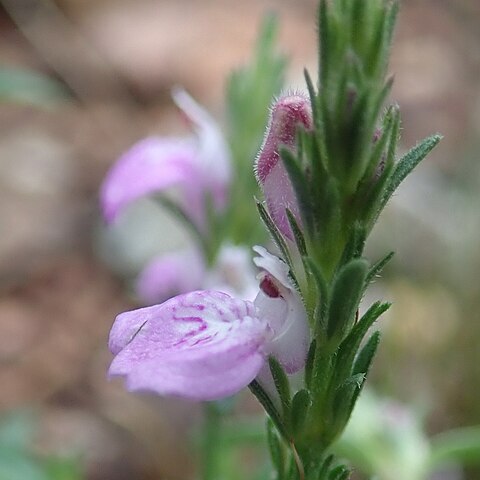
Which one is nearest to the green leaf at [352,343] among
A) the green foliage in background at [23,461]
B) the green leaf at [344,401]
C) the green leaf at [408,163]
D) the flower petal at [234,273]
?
the green leaf at [344,401]

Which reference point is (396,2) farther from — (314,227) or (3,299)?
(3,299)

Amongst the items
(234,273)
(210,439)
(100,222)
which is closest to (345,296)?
(234,273)

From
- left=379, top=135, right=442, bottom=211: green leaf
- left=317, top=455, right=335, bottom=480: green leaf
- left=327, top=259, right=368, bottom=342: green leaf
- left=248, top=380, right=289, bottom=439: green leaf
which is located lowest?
left=317, top=455, right=335, bottom=480: green leaf

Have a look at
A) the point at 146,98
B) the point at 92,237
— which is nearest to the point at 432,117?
the point at 146,98

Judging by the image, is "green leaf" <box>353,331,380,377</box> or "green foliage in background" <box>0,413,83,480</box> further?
"green foliage in background" <box>0,413,83,480</box>

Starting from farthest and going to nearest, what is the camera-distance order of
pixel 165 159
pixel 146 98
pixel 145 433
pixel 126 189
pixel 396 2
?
pixel 146 98, pixel 145 433, pixel 165 159, pixel 126 189, pixel 396 2

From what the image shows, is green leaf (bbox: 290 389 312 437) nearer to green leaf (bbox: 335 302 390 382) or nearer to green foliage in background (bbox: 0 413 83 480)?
green leaf (bbox: 335 302 390 382)

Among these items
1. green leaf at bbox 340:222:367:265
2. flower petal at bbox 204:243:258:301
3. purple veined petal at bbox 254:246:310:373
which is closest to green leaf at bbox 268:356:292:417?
purple veined petal at bbox 254:246:310:373
